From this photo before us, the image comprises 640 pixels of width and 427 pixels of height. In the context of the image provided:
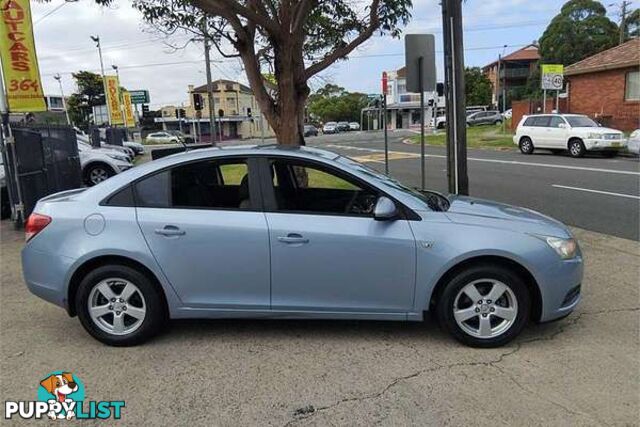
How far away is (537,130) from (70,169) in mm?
17365

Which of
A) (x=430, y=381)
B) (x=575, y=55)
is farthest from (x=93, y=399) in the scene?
(x=575, y=55)

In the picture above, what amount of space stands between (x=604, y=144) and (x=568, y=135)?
56.7 inches

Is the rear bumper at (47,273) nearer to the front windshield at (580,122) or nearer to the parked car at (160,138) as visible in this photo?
the front windshield at (580,122)

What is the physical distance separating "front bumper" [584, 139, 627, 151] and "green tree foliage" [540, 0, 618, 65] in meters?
39.8

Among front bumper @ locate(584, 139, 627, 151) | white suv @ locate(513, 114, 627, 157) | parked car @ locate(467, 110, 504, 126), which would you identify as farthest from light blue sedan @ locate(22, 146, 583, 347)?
parked car @ locate(467, 110, 504, 126)

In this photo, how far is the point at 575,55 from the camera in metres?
55.0

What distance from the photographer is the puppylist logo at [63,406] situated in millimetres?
3422

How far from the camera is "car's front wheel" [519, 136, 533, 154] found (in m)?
22.4

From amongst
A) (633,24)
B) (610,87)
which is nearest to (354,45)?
(610,87)

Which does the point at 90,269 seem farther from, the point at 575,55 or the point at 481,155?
the point at 575,55

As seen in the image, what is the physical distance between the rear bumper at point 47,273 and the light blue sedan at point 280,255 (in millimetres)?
10

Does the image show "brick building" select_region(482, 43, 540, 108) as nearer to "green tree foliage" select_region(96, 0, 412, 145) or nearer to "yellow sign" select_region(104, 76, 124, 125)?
"yellow sign" select_region(104, 76, 124, 125)

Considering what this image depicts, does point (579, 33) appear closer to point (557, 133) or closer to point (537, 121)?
point (537, 121)

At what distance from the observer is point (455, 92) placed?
7.41m
